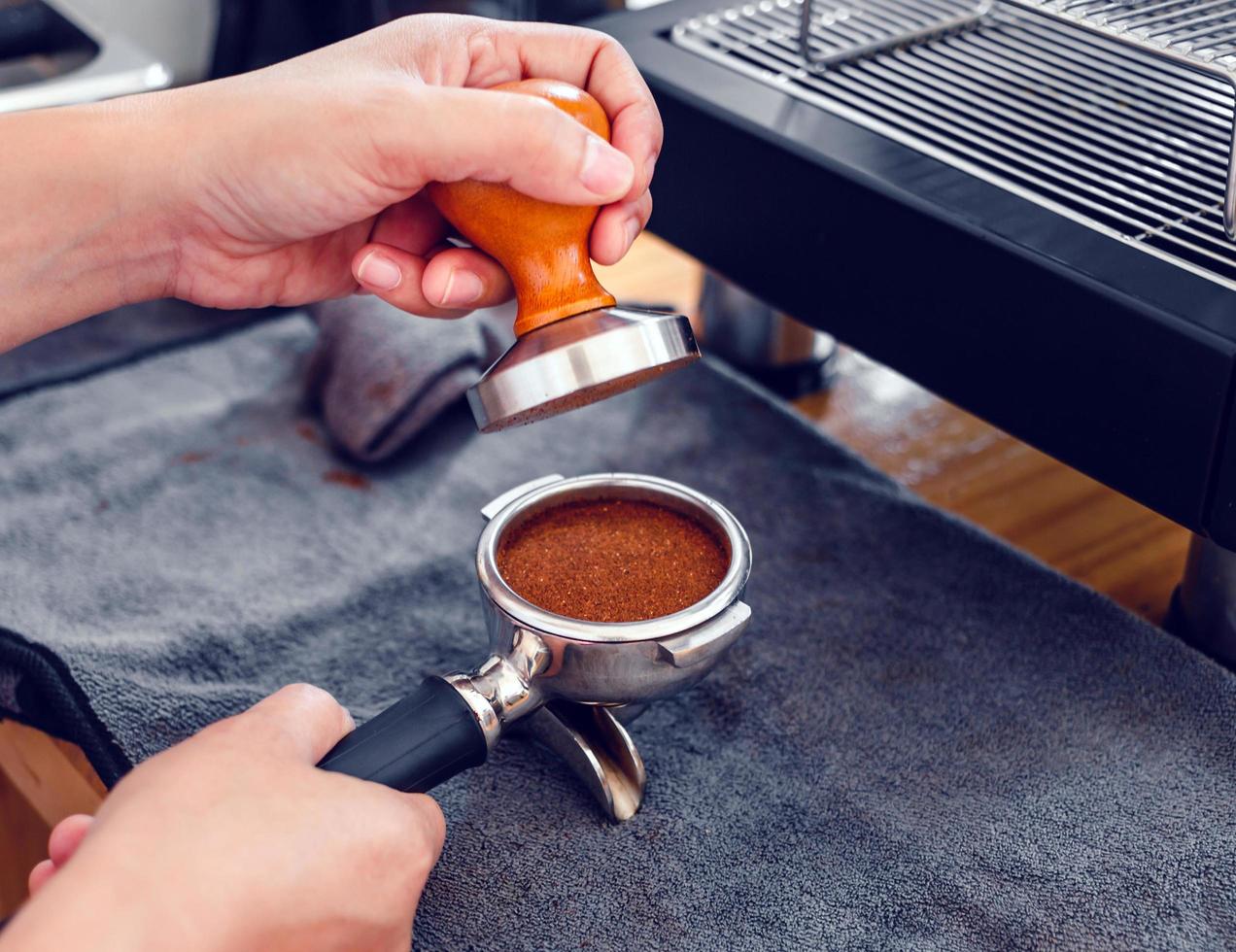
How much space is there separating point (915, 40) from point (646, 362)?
494 millimetres

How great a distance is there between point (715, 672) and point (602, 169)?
32cm

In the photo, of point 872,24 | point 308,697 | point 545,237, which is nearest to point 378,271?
point 545,237

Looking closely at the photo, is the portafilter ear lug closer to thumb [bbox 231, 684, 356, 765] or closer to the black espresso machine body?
thumb [bbox 231, 684, 356, 765]

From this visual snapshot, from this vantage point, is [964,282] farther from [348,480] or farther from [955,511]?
[348,480]

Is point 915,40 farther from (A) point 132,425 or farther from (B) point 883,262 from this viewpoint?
(A) point 132,425

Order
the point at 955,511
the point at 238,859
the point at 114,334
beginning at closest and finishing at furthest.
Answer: the point at 238,859, the point at 955,511, the point at 114,334

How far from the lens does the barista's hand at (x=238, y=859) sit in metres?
0.45

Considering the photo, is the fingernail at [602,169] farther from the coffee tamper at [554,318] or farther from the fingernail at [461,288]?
the fingernail at [461,288]

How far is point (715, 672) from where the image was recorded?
73 centimetres

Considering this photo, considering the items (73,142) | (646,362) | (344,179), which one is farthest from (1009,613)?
(73,142)

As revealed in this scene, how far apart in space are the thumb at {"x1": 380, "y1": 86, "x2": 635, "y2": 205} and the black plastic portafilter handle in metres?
0.24

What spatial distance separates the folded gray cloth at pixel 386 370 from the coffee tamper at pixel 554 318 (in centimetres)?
30

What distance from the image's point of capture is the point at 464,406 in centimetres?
95

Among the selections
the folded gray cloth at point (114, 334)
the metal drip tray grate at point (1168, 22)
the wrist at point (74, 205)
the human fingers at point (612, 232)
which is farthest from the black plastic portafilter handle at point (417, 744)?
the folded gray cloth at point (114, 334)
